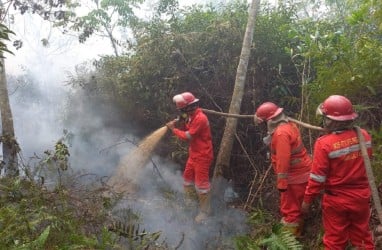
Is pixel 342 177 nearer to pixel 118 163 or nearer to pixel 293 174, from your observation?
pixel 293 174

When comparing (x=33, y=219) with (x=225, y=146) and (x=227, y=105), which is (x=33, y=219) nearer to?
(x=225, y=146)

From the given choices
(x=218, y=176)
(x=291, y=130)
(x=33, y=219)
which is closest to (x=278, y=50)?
(x=218, y=176)

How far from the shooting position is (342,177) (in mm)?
4070

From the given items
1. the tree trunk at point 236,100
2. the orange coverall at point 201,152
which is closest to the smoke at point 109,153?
the orange coverall at point 201,152

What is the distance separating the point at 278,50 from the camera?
7.93 m

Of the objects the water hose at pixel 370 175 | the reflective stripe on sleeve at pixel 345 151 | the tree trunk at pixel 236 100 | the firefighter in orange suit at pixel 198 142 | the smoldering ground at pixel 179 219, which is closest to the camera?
the water hose at pixel 370 175

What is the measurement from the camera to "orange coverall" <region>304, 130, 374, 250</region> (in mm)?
4016

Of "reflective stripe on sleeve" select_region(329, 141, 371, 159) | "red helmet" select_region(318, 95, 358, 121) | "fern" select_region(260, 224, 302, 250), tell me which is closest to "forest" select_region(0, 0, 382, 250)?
"fern" select_region(260, 224, 302, 250)

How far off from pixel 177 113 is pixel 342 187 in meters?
4.62

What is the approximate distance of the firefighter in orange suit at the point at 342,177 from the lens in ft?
13.2

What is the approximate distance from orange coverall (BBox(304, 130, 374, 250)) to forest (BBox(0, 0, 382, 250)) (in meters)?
0.50

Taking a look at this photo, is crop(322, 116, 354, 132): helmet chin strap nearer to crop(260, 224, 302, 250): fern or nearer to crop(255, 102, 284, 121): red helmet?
crop(255, 102, 284, 121): red helmet

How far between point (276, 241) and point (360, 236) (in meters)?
0.88

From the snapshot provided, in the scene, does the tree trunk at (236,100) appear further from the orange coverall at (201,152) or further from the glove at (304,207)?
the glove at (304,207)
